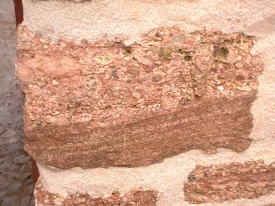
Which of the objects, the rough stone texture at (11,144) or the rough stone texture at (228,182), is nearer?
the rough stone texture at (228,182)

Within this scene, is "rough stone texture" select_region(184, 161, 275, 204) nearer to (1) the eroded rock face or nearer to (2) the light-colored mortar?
(1) the eroded rock face

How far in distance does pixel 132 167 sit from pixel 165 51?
0.23 metres

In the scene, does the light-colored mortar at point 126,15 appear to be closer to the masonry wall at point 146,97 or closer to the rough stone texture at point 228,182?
the masonry wall at point 146,97

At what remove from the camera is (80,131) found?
75cm

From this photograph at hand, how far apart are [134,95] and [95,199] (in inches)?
9.0

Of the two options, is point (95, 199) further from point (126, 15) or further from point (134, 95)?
point (126, 15)

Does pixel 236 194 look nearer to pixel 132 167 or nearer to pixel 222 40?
pixel 132 167

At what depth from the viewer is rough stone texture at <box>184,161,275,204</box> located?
0.86 meters

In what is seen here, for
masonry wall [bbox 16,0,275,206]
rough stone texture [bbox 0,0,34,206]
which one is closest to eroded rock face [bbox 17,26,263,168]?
masonry wall [bbox 16,0,275,206]

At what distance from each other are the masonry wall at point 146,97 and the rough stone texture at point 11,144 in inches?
47.8

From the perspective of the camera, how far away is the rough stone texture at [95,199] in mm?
837

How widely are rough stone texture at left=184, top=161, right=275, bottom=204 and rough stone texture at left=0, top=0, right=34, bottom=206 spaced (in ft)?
4.06

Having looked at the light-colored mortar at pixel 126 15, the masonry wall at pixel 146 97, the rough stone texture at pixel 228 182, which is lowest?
the rough stone texture at pixel 228 182

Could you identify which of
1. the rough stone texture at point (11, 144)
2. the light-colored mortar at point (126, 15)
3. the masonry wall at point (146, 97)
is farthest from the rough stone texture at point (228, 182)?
the rough stone texture at point (11, 144)
